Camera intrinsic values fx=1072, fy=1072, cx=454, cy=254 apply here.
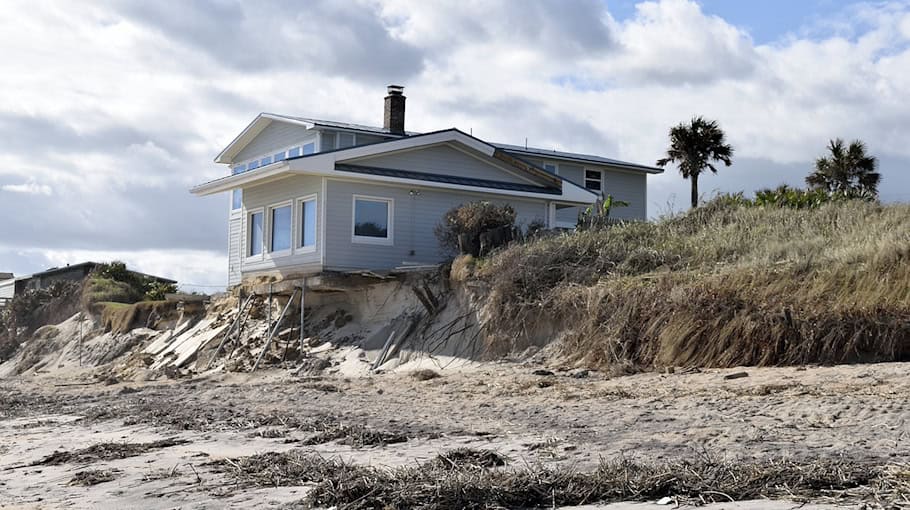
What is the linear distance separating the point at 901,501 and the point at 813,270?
9.24 m

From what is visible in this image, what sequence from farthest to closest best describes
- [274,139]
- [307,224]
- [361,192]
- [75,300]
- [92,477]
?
[75,300] → [274,139] → [307,224] → [361,192] → [92,477]

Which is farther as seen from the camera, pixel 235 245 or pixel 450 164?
pixel 235 245

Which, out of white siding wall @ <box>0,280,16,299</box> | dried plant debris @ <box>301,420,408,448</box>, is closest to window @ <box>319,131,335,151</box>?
dried plant debris @ <box>301,420,408,448</box>

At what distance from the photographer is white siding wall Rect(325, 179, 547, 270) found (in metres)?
24.3

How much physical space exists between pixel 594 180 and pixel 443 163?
10.9m

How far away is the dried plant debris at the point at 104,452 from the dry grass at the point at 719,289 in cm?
669

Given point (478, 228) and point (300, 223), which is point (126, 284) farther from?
point (478, 228)

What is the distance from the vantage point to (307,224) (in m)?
25.0

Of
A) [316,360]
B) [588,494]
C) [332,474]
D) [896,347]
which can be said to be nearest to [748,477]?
[588,494]

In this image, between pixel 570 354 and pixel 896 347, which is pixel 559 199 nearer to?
pixel 570 354

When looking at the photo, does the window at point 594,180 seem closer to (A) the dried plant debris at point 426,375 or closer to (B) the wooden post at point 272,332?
(B) the wooden post at point 272,332

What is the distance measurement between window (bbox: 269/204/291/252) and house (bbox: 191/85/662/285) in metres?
0.02

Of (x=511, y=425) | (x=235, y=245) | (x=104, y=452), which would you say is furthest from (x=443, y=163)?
(x=104, y=452)

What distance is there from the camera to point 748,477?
299 inches
